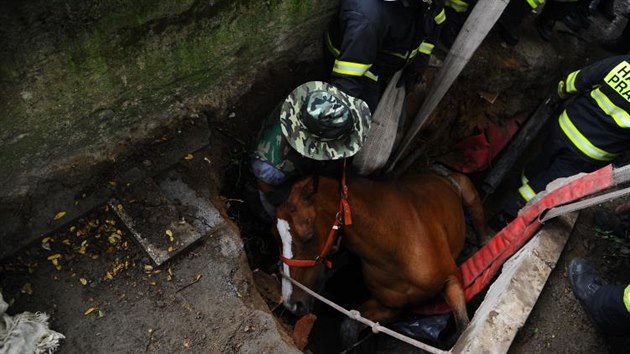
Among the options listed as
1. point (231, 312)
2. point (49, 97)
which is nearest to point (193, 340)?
point (231, 312)

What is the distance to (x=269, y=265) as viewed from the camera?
458 cm

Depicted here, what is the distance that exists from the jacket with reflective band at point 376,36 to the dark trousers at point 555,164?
1609 mm

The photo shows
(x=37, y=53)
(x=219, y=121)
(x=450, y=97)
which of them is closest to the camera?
(x=37, y=53)

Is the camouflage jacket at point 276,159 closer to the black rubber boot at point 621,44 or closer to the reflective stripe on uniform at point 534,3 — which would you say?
the reflective stripe on uniform at point 534,3

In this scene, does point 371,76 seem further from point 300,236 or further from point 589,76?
point 589,76

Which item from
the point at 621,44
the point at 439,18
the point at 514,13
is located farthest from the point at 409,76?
the point at 621,44

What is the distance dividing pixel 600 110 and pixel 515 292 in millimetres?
1826

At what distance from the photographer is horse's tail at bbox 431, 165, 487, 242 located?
5.34m

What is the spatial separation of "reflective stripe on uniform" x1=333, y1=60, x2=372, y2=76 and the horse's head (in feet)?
2.74

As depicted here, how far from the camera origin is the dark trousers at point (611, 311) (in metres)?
3.62

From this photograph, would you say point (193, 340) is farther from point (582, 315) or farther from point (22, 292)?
point (582, 315)

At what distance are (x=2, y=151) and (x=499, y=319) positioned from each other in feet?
11.2

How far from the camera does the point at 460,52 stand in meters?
4.90

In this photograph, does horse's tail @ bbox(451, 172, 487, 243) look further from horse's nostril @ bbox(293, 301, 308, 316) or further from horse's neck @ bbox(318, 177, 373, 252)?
horse's nostril @ bbox(293, 301, 308, 316)
